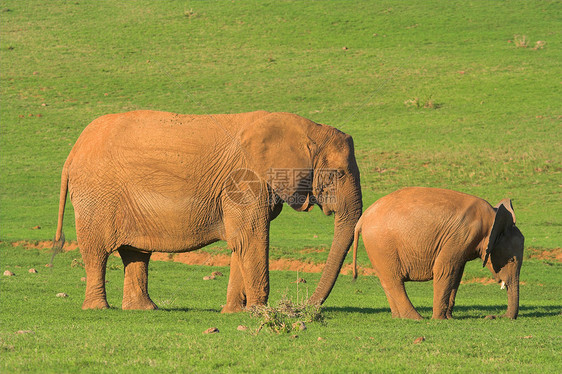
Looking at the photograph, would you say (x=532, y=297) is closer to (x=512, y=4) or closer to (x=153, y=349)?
(x=153, y=349)

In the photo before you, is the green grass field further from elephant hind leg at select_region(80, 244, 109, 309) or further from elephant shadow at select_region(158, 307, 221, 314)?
elephant hind leg at select_region(80, 244, 109, 309)

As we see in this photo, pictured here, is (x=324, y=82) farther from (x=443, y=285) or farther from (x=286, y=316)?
(x=286, y=316)

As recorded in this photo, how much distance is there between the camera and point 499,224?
13859 millimetres

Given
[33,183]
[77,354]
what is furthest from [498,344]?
[33,183]

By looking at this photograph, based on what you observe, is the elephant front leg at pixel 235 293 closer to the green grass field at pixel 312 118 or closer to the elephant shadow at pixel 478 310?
the green grass field at pixel 312 118

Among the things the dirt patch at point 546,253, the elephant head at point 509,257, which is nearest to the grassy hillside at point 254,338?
the elephant head at point 509,257

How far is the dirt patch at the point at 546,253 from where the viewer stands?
78.8 ft

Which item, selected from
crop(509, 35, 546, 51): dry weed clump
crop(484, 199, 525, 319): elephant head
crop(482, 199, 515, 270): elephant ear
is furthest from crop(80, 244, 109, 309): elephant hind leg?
crop(509, 35, 546, 51): dry weed clump

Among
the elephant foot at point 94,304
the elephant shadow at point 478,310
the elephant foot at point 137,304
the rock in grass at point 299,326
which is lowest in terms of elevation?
the elephant shadow at point 478,310

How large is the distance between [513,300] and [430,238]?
6.12 ft

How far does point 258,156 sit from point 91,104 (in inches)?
1531

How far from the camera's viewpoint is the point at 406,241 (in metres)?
13.8

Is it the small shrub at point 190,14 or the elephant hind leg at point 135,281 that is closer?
the elephant hind leg at point 135,281

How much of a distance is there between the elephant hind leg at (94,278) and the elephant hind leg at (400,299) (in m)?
4.89
